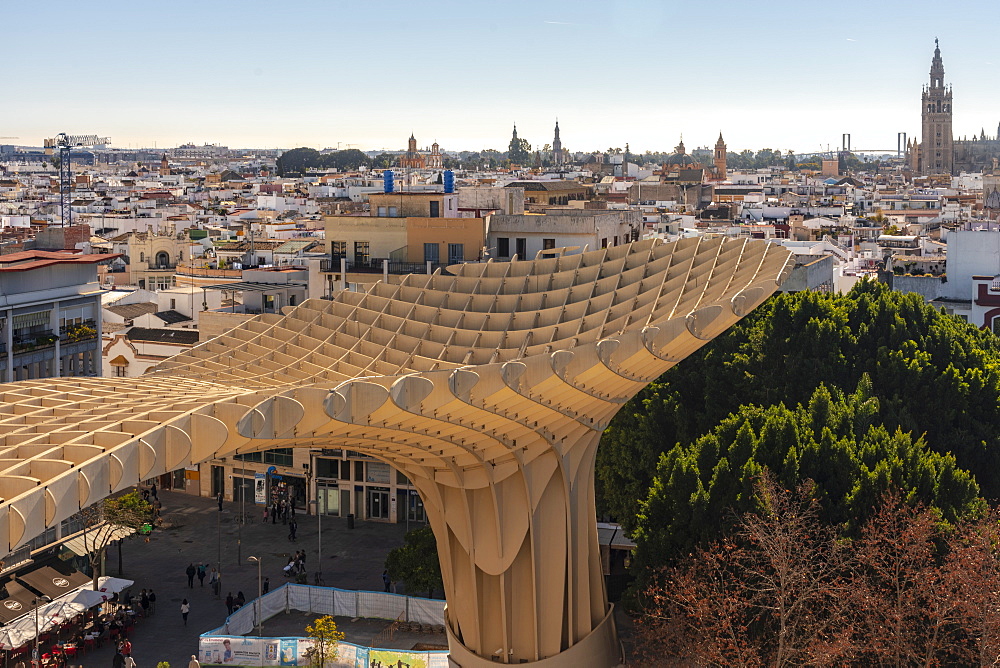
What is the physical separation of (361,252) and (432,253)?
3.27 meters

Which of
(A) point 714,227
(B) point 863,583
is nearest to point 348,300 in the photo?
(B) point 863,583

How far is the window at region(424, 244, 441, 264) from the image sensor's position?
172 feet

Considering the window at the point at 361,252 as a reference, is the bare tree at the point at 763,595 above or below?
below

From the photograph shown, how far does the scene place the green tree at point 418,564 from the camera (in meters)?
37.8

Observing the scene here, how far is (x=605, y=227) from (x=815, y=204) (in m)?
113

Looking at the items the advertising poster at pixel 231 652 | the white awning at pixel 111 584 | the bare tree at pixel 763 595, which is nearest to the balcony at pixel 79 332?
the white awning at pixel 111 584

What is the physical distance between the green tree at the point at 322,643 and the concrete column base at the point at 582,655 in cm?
281

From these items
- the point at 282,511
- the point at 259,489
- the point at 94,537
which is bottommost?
the point at 282,511

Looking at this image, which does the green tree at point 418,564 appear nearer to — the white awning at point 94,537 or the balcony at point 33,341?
the white awning at point 94,537

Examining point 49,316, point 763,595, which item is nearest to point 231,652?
point 763,595

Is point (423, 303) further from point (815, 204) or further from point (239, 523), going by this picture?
point (815, 204)

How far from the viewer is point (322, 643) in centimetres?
3362

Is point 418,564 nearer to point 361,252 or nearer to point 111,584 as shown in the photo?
point 111,584

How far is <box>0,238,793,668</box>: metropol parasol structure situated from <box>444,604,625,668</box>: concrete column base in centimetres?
Result: 6
